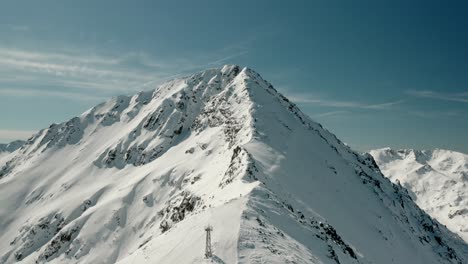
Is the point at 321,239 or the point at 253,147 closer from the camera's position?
the point at 321,239

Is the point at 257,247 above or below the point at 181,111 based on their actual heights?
below

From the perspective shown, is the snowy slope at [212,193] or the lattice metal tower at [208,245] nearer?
the lattice metal tower at [208,245]

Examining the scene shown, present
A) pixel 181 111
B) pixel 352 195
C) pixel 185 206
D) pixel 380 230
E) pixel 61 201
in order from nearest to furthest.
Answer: pixel 185 206, pixel 380 230, pixel 352 195, pixel 61 201, pixel 181 111

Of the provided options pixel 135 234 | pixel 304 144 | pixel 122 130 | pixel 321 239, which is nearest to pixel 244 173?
pixel 321 239

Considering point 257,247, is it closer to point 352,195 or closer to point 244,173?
point 244,173

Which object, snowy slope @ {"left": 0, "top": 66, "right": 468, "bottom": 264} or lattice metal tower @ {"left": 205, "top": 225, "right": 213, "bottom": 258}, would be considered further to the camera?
snowy slope @ {"left": 0, "top": 66, "right": 468, "bottom": 264}

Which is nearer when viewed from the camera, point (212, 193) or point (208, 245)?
point (208, 245)

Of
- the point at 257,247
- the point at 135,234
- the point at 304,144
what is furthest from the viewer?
the point at 135,234

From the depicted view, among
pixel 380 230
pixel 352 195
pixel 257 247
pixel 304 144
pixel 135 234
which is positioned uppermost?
pixel 304 144
